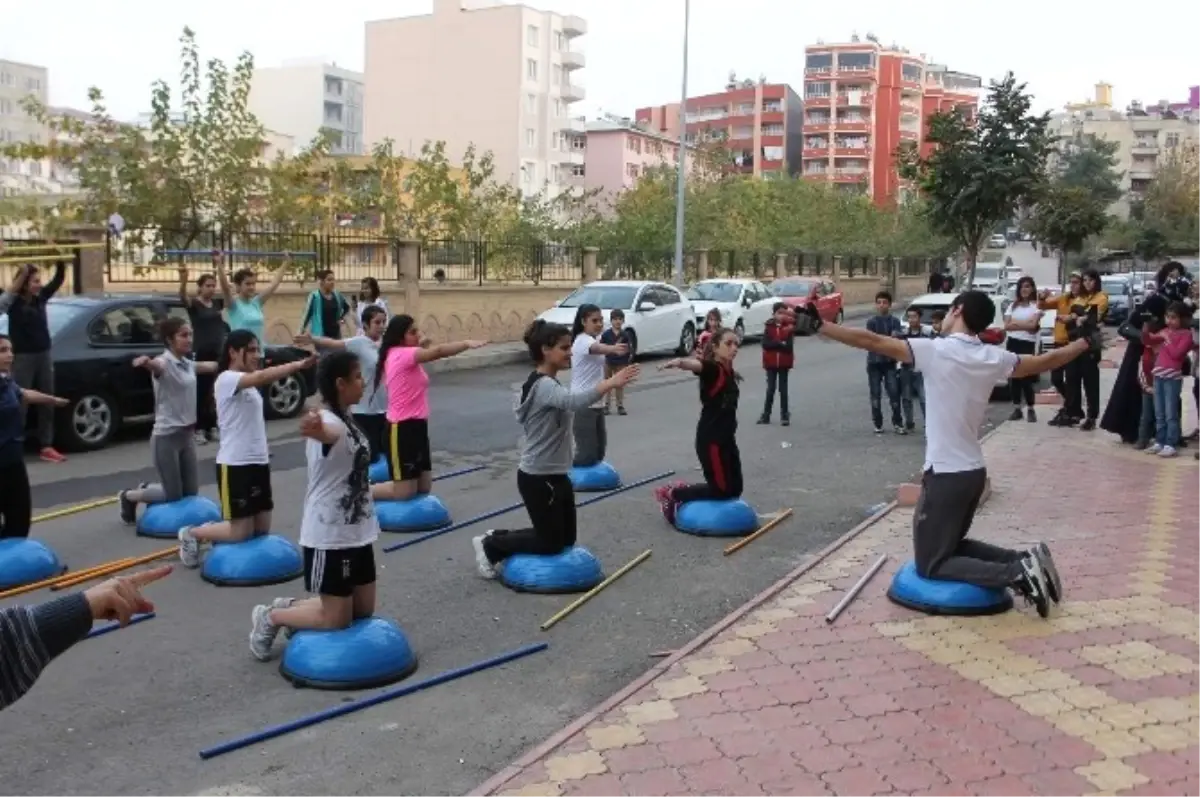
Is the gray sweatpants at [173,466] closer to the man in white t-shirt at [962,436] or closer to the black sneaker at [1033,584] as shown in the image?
the man in white t-shirt at [962,436]

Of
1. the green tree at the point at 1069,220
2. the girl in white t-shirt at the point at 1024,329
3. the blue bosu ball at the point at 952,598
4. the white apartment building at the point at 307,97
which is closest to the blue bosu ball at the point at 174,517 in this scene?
the blue bosu ball at the point at 952,598

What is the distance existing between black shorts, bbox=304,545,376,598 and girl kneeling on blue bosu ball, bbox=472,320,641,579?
1.62m

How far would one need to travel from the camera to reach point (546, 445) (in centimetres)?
707

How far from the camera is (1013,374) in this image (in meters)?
6.70

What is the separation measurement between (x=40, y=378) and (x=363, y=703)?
24.5 feet

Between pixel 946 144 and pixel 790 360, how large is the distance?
669 centimetres

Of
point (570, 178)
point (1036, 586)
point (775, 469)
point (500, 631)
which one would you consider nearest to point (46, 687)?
point (500, 631)

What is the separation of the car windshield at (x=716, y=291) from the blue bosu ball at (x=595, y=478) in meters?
17.1

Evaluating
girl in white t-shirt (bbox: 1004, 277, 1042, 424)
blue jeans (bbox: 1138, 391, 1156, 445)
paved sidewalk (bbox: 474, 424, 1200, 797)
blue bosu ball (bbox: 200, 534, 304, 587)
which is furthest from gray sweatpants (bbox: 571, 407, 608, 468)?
blue jeans (bbox: 1138, 391, 1156, 445)

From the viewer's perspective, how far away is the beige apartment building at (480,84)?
254ft

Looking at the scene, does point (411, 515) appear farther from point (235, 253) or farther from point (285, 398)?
point (235, 253)

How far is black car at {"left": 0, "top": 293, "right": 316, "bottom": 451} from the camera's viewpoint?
1176 cm

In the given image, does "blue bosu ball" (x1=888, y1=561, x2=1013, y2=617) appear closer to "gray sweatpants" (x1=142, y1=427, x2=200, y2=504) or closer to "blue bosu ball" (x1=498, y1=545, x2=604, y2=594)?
"blue bosu ball" (x1=498, y1=545, x2=604, y2=594)

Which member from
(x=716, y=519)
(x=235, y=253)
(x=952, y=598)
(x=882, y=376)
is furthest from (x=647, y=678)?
(x=235, y=253)
